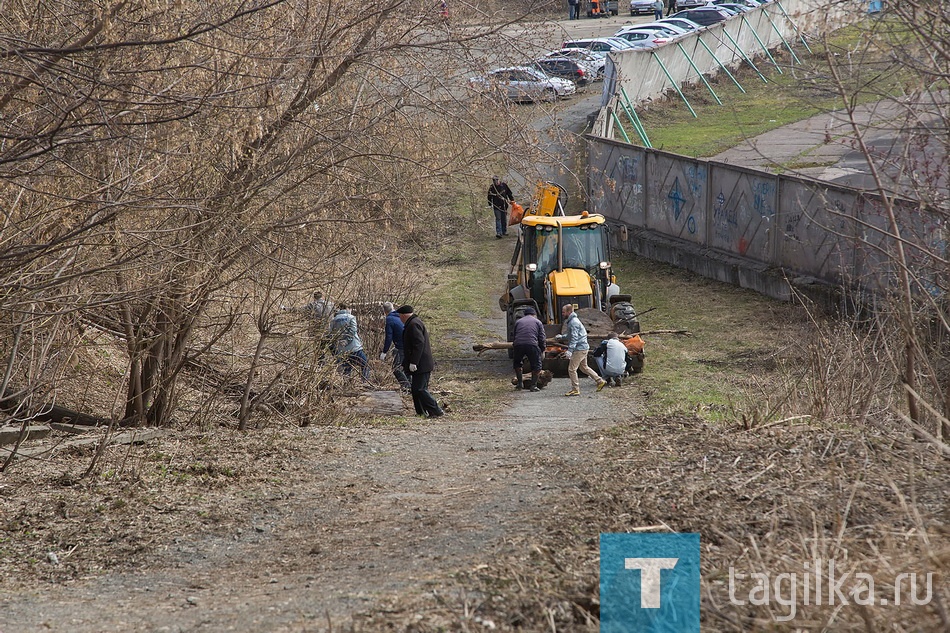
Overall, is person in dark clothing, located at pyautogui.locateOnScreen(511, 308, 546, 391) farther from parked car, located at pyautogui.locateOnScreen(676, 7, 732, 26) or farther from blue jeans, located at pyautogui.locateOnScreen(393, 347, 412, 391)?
parked car, located at pyautogui.locateOnScreen(676, 7, 732, 26)

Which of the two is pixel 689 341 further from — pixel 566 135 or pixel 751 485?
pixel 751 485

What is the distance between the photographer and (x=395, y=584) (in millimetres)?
5074

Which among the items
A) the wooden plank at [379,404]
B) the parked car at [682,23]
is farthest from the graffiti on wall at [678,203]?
the parked car at [682,23]

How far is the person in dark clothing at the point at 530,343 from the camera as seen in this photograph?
47.4 ft

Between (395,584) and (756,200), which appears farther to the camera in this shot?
(756,200)

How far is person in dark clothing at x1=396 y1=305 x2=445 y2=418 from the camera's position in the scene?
12.4 meters

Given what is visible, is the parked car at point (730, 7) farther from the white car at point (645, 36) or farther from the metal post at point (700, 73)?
the metal post at point (700, 73)

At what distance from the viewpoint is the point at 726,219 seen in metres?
21.8

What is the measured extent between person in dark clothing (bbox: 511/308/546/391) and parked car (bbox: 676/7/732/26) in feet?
106

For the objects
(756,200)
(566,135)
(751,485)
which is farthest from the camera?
(756,200)

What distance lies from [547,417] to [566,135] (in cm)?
393

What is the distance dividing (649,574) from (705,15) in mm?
42476

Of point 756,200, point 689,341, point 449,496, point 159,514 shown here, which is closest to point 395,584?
point 449,496

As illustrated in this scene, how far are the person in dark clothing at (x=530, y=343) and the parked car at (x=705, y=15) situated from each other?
3217cm
